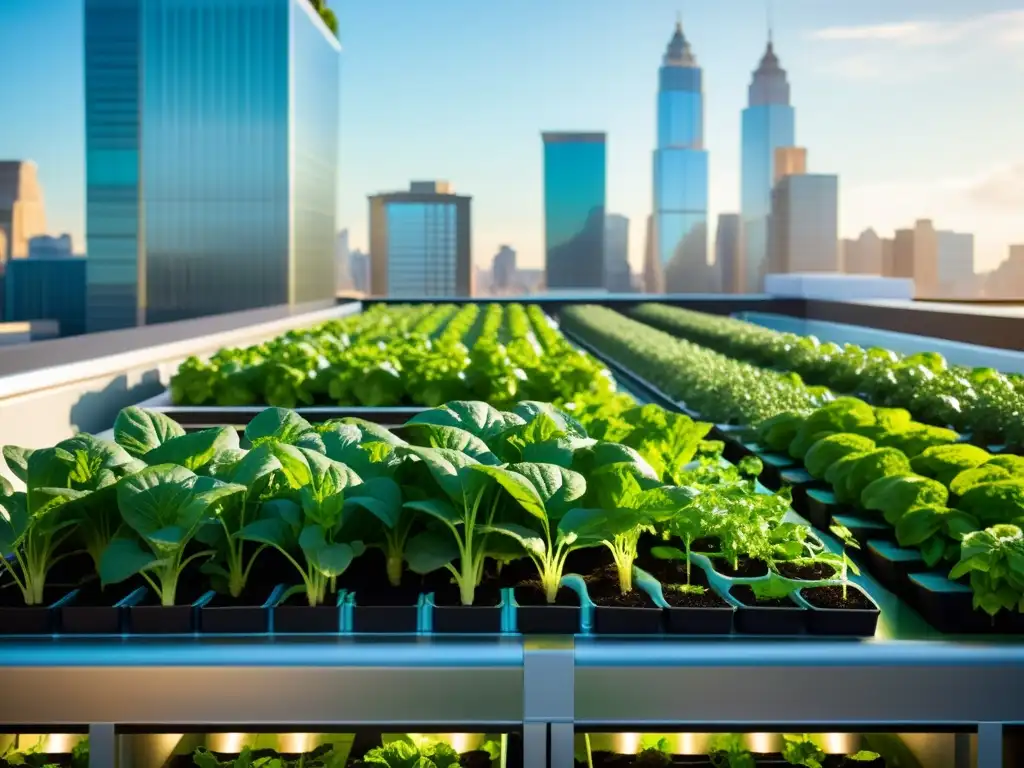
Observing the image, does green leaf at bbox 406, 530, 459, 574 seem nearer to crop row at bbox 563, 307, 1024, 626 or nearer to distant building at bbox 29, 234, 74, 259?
crop row at bbox 563, 307, 1024, 626

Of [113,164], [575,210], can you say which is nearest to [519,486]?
[113,164]

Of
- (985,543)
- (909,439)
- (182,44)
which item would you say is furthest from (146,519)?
(182,44)

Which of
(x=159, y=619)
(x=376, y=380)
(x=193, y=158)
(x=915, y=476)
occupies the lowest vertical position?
(x=159, y=619)

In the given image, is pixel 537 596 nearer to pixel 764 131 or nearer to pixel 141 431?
pixel 141 431

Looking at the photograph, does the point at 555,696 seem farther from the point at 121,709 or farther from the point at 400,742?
the point at 121,709

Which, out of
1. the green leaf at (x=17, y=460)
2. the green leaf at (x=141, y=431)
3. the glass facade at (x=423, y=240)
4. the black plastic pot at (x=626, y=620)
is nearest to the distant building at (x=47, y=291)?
the glass facade at (x=423, y=240)

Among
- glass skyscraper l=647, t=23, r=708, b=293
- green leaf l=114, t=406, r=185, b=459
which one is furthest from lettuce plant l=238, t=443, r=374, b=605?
glass skyscraper l=647, t=23, r=708, b=293
